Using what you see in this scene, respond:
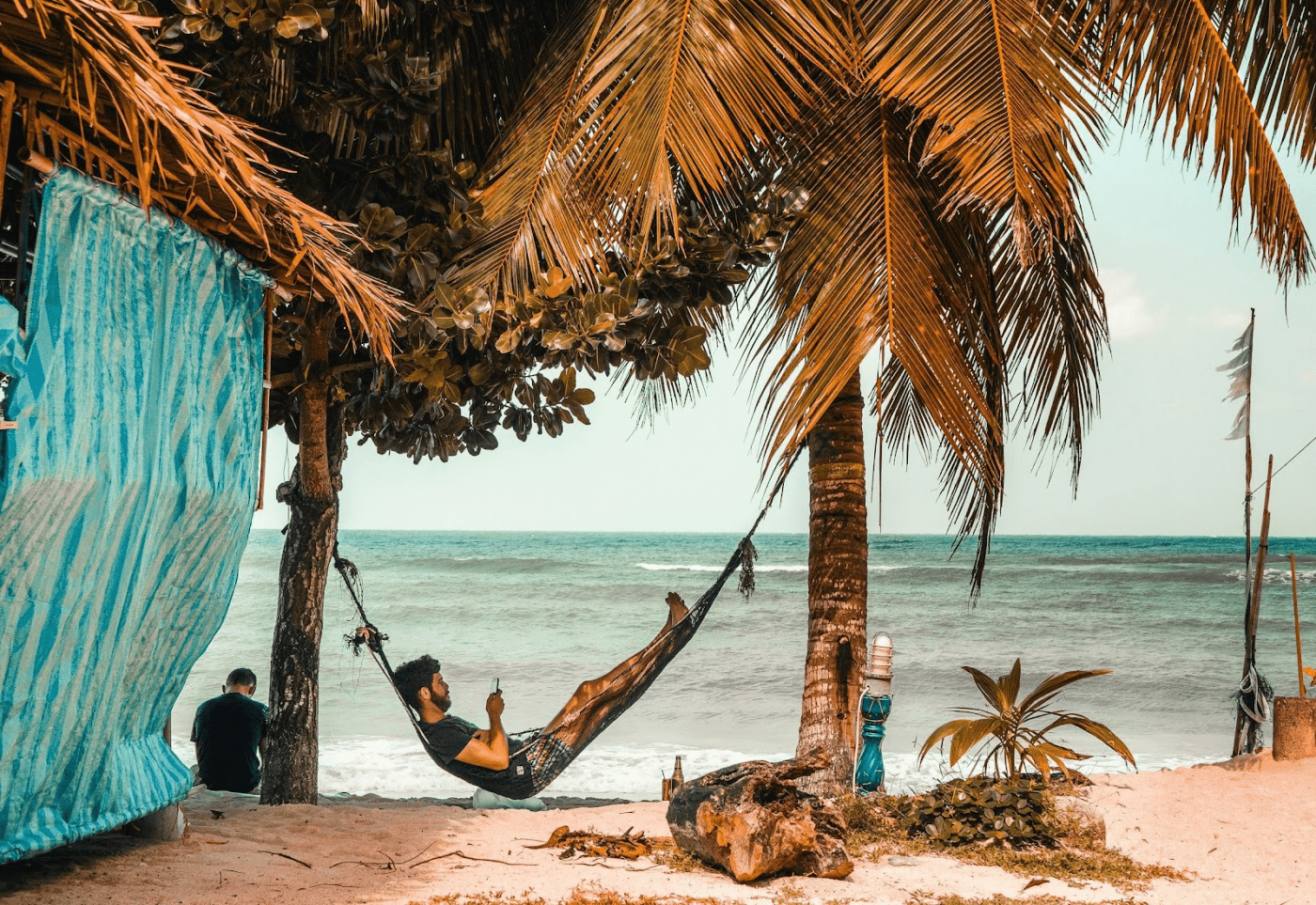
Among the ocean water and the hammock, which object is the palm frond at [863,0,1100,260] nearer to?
the hammock

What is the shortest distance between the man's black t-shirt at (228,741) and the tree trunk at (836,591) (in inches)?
86.0

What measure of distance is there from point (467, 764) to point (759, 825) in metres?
1.38

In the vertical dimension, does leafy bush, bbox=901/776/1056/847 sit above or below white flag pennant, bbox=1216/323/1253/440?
below

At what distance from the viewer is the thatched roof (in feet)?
6.07

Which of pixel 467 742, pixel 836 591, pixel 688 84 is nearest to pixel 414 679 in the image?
pixel 467 742

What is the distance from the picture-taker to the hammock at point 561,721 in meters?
3.93

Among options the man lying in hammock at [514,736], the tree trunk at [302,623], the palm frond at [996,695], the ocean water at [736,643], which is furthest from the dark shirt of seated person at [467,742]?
the ocean water at [736,643]

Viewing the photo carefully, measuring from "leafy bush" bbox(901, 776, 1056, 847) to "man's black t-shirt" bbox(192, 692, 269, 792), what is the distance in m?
2.59

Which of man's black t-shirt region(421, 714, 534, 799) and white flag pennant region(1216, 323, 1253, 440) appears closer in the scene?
man's black t-shirt region(421, 714, 534, 799)

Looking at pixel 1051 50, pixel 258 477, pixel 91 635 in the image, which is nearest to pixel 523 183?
pixel 258 477

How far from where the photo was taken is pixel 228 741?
4414 millimetres

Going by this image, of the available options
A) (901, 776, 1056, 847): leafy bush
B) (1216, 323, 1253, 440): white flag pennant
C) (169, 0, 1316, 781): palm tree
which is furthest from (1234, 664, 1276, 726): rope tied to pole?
(901, 776, 1056, 847): leafy bush

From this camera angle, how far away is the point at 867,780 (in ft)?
13.1

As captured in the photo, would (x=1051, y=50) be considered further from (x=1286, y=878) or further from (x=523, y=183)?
(x=1286, y=878)
